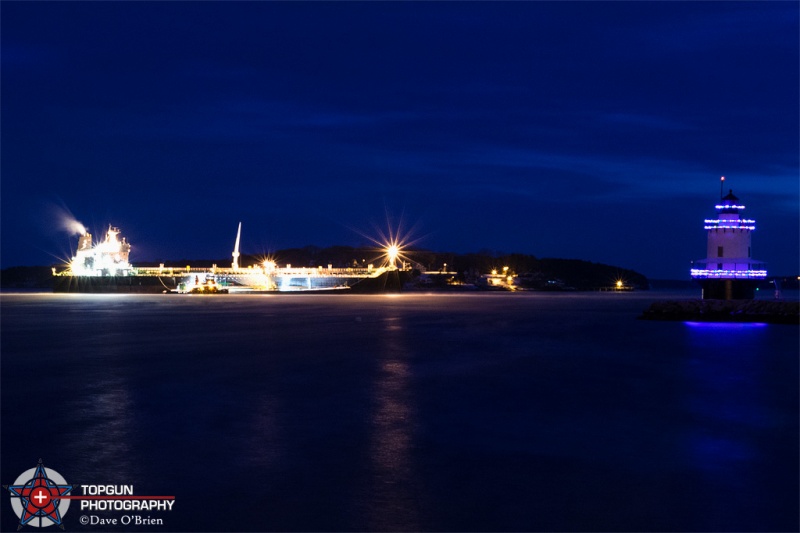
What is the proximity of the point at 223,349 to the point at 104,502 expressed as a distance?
14.7 m

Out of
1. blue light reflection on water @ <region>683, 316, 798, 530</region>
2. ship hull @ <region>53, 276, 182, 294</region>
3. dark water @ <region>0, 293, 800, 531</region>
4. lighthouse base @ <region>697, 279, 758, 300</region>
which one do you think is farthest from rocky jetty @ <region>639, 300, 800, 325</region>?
ship hull @ <region>53, 276, 182, 294</region>

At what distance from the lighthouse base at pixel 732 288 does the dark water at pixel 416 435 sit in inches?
982

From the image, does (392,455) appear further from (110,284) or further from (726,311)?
(110,284)

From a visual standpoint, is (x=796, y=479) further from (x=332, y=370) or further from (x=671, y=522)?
(x=332, y=370)

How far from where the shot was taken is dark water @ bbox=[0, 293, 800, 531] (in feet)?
22.2

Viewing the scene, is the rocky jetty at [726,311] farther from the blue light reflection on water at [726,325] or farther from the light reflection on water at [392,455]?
the light reflection on water at [392,455]

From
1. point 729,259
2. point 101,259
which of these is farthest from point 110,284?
point 729,259

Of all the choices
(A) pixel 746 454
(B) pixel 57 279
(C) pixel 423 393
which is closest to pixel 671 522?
(A) pixel 746 454

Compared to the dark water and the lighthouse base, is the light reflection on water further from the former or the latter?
the lighthouse base

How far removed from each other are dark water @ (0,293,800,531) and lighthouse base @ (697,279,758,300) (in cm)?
2495

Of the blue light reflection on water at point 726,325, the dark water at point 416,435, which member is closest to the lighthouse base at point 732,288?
the blue light reflection on water at point 726,325

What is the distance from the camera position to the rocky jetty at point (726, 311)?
3578 centimetres

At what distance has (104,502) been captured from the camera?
694 centimetres

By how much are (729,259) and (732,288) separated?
1821 mm
